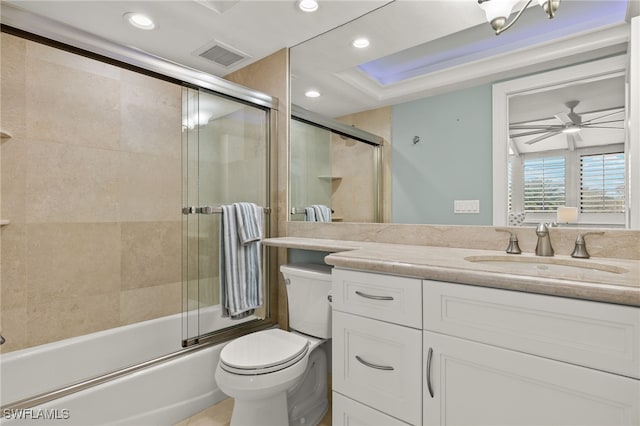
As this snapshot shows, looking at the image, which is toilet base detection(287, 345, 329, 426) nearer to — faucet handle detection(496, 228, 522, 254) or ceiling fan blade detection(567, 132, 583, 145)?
faucet handle detection(496, 228, 522, 254)

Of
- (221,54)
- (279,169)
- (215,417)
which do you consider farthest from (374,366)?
(221,54)

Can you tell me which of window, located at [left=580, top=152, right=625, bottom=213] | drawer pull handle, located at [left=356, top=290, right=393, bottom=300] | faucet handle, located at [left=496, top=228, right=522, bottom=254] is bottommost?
drawer pull handle, located at [left=356, top=290, right=393, bottom=300]

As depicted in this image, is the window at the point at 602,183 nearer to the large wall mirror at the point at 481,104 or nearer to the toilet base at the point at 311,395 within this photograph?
the large wall mirror at the point at 481,104

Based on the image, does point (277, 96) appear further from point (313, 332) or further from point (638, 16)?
point (638, 16)

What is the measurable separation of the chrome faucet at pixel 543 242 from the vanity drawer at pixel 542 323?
48 centimetres

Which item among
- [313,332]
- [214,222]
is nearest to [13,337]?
[214,222]

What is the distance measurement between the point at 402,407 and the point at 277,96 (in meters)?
2.01

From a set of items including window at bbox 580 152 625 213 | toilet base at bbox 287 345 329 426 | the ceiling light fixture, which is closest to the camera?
window at bbox 580 152 625 213

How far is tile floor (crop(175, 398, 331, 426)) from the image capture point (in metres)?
1.63

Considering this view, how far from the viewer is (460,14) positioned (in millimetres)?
1516

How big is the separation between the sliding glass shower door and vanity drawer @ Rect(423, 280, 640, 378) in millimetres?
1360

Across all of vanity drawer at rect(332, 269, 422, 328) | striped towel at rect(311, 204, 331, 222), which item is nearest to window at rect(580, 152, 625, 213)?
vanity drawer at rect(332, 269, 422, 328)

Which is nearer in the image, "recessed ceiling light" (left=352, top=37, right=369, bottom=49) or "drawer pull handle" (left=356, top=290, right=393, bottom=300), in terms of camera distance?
"drawer pull handle" (left=356, top=290, right=393, bottom=300)

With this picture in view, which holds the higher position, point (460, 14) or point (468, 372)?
point (460, 14)
